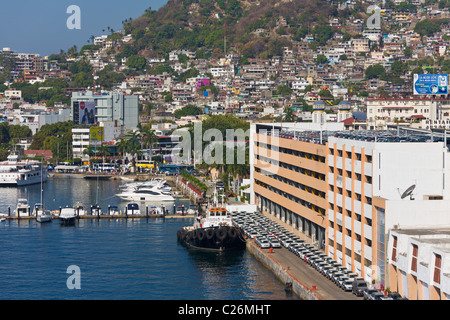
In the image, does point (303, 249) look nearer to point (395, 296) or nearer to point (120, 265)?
point (120, 265)

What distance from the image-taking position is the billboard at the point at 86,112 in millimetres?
110750

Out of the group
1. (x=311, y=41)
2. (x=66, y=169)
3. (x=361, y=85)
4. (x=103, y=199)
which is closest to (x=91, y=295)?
(x=103, y=199)

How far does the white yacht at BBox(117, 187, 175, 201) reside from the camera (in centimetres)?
5928

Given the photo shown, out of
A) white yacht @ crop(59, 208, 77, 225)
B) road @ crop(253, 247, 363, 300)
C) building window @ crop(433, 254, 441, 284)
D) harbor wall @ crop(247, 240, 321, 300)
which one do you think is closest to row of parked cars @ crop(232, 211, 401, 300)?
road @ crop(253, 247, 363, 300)

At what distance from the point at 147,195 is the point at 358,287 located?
36.6 m

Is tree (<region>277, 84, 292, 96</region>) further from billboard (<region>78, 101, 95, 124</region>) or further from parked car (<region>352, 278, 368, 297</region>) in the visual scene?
parked car (<region>352, 278, 368, 297</region>)

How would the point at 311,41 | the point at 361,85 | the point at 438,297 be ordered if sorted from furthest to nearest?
the point at 311,41, the point at 361,85, the point at 438,297

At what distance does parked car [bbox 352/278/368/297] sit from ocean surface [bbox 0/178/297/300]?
261 centimetres

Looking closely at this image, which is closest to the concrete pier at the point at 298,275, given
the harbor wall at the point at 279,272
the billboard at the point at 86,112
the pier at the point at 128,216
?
the harbor wall at the point at 279,272

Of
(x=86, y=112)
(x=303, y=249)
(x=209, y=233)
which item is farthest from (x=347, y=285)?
(x=86, y=112)

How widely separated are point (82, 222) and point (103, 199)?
557 inches

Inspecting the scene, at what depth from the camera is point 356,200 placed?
27.4 meters

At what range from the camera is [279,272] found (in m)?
29.5
